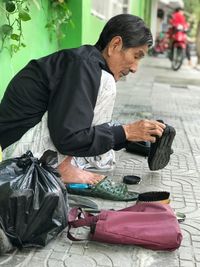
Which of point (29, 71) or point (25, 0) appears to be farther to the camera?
point (25, 0)

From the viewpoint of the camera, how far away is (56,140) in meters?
2.87

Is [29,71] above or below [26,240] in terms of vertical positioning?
above

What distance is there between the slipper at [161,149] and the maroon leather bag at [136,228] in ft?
2.89

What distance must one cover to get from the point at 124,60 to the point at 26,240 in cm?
140

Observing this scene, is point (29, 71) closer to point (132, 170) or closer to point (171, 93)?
point (132, 170)

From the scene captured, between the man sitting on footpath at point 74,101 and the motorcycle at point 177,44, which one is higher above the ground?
the man sitting on footpath at point 74,101

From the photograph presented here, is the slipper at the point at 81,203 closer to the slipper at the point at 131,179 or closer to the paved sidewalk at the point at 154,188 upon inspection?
the paved sidewalk at the point at 154,188

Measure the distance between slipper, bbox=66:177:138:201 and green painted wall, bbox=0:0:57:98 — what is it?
3.95 ft

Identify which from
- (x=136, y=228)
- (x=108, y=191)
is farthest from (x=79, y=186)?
(x=136, y=228)

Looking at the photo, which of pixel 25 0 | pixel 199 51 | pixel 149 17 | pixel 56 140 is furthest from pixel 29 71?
pixel 149 17

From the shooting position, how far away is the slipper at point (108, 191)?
3082 millimetres

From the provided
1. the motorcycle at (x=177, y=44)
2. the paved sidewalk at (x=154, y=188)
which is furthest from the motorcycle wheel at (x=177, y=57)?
the paved sidewalk at (x=154, y=188)

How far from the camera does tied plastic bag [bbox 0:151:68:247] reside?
86.6 inches

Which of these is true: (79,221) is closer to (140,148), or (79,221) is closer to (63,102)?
(63,102)
